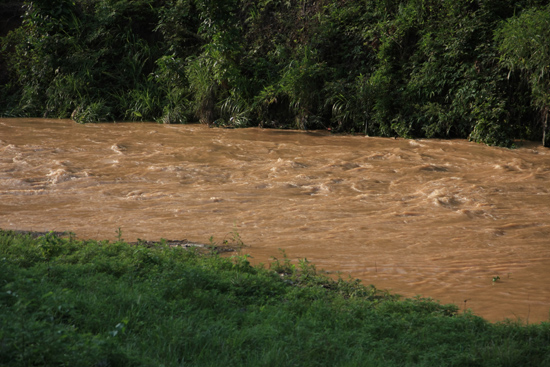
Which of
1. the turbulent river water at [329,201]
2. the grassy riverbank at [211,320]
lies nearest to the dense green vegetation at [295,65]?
the turbulent river water at [329,201]

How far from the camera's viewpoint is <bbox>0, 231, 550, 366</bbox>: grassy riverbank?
3096 millimetres

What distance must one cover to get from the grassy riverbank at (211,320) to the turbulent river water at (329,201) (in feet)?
2.22

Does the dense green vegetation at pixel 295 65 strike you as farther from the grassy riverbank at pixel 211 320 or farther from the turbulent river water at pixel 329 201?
the grassy riverbank at pixel 211 320

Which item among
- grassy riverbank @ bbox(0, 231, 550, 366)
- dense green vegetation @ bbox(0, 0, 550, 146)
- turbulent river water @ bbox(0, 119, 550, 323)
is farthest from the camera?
dense green vegetation @ bbox(0, 0, 550, 146)

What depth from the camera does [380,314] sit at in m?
4.14

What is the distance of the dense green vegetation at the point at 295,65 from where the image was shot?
38.8 ft

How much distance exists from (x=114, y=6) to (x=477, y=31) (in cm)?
1064

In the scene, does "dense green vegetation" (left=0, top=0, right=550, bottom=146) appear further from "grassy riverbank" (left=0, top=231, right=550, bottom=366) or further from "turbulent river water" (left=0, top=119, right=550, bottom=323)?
"grassy riverbank" (left=0, top=231, right=550, bottom=366)

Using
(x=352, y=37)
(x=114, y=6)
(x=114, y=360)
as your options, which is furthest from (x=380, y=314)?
(x=114, y=6)

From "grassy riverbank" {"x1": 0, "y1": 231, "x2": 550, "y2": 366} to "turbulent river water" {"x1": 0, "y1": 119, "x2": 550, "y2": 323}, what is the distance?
2.22ft

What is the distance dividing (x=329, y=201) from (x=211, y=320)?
445 centimetres

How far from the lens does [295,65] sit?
13.7 m

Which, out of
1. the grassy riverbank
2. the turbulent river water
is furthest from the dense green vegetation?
the grassy riverbank

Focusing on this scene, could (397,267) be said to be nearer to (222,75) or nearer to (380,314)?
(380,314)
